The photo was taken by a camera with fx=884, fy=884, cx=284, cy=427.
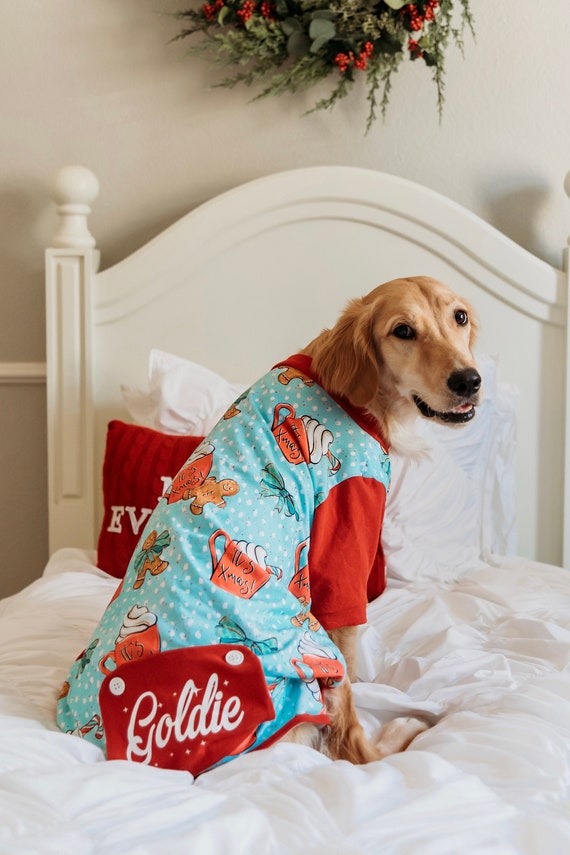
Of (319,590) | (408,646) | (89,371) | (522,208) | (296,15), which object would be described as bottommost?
(408,646)

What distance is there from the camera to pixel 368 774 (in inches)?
39.7

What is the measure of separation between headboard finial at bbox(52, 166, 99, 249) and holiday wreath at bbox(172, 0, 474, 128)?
0.44m

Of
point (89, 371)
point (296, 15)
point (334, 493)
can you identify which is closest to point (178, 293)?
point (89, 371)

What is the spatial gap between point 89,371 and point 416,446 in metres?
1.05

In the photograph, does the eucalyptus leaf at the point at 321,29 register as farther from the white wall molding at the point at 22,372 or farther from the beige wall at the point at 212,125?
the white wall molding at the point at 22,372

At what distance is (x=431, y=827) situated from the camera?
2.90 feet

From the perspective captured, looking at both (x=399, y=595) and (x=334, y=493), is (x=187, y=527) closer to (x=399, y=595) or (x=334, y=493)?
(x=334, y=493)

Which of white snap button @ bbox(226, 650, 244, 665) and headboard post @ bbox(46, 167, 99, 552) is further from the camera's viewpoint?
headboard post @ bbox(46, 167, 99, 552)

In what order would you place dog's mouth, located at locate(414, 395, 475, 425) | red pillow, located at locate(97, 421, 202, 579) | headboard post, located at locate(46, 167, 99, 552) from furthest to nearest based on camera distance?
headboard post, located at locate(46, 167, 99, 552), red pillow, located at locate(97, 421, 202, 579), dog's mouth, located at locate(414, 395, 475, 425)

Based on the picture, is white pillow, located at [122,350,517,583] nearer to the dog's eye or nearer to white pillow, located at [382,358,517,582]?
white pillow, located at [382,358,517,582]

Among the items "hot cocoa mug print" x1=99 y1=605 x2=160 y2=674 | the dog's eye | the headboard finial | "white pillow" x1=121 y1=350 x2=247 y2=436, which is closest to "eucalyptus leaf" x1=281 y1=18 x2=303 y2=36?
the headboard finial

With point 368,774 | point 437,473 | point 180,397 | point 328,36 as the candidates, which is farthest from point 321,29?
point 368,774

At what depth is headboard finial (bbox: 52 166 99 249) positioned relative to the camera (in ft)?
7.16

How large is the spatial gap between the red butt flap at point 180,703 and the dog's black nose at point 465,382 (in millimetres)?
507
